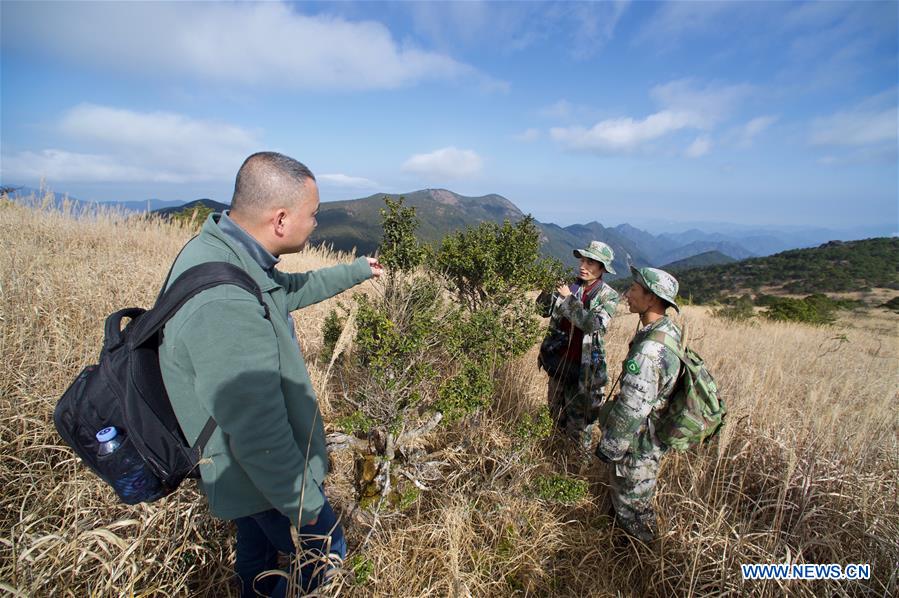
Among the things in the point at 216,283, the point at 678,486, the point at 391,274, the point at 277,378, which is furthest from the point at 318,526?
the point at 678,486

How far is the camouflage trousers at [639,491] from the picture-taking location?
9.19ft

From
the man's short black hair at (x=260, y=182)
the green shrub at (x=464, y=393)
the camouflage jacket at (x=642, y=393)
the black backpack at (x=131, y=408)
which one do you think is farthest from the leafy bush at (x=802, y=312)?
the black backpack at (x=131, y=408)

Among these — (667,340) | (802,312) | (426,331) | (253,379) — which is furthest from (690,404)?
(802,312)

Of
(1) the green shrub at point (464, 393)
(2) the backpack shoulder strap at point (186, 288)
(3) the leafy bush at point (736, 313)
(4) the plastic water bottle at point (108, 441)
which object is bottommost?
(3) the leafy bush at point (736, 313)

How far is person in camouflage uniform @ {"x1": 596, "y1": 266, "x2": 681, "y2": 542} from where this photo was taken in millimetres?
2613

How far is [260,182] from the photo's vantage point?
171 cm

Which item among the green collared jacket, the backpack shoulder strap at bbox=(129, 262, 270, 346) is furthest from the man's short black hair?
the backpack shoulder strap at bbox=(129, 262, 270, 346)

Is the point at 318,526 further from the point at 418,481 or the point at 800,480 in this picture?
Answer: the point at 800,480

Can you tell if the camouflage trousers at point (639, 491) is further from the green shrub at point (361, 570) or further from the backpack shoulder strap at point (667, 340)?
the green shrub at point (361, 570)

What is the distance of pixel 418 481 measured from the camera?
10.0 ft

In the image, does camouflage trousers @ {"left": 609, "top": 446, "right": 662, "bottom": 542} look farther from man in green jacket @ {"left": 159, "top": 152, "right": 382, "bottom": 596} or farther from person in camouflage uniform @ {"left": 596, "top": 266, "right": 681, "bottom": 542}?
man in green jacket @ {"left": 159, "top": 152, "right": 382, "bottom": 596}

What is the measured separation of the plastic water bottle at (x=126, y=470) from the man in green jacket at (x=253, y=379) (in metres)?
0.20

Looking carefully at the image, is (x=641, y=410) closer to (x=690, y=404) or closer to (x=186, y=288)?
(x=690, y=404)

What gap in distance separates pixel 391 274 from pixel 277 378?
1468mm
